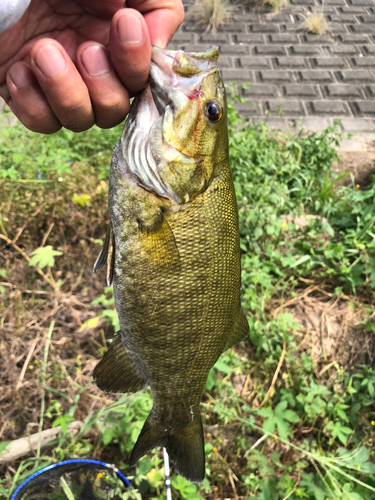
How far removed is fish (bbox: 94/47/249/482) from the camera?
4.21 feet

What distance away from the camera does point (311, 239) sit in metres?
3.77

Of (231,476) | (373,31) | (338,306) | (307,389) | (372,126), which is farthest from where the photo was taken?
(373,31)

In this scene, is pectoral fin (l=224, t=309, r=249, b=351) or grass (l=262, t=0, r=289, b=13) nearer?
pectoral fin (l=224, t=309, r=249, b=351)

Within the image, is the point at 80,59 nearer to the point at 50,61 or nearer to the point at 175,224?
the point at 50,61

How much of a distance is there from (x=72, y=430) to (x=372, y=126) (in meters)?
5.45

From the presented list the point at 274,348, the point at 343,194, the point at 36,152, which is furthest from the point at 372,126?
the point at 36,152

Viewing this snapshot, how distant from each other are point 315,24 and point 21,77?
7.24 meters

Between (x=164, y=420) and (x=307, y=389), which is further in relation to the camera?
(x=307, y=389)

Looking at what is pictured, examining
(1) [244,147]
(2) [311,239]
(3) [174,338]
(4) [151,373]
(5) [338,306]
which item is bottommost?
(5) [338,306]

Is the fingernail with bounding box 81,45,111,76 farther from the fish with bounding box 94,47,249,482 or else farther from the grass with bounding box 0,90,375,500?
the grass with bounding box 0,90,375,500

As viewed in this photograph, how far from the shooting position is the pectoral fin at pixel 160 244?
1.31 metres

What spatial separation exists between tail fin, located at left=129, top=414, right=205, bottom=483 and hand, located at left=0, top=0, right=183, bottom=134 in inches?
48.5

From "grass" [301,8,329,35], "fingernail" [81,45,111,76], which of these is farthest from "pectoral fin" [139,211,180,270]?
"grass" [301,8,329,35]

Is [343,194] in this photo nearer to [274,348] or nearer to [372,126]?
[372,126]
